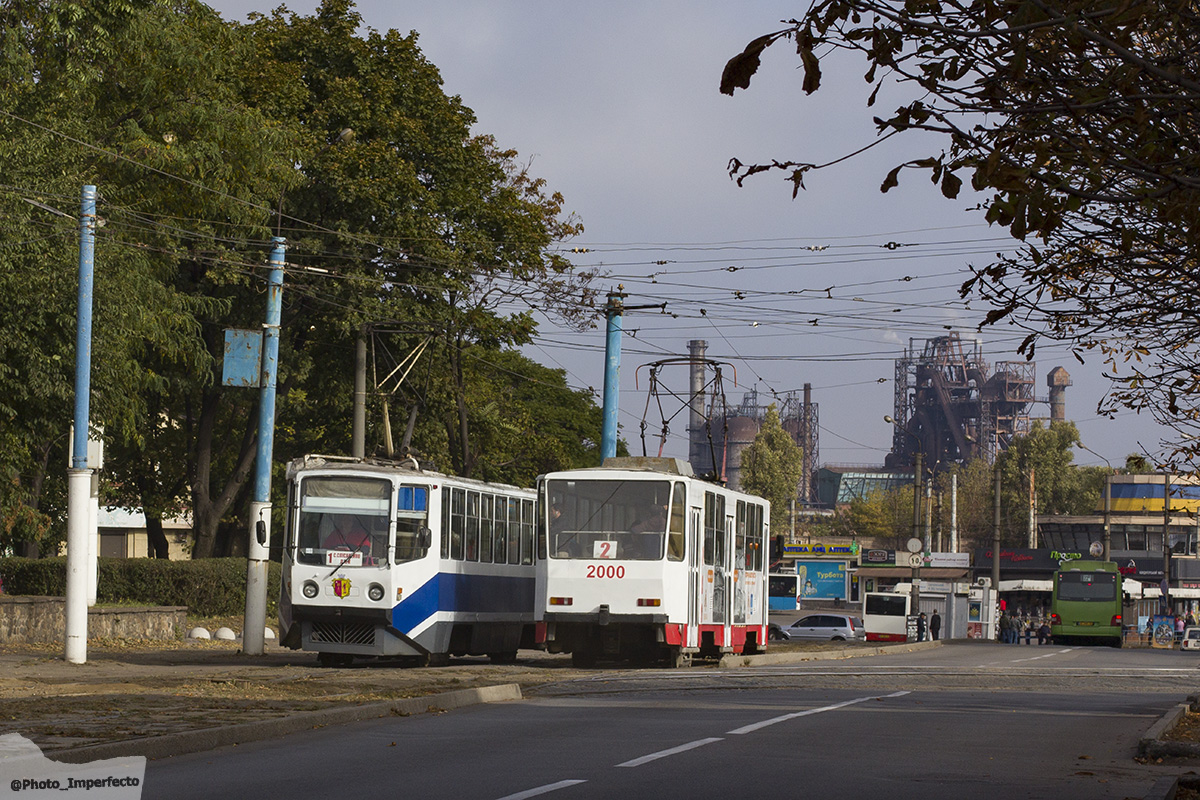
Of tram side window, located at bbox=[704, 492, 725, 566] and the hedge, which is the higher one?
tram side window, located at bbox=[704, 492, 725, 566]

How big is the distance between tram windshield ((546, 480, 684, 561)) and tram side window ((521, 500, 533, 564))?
3.53 metres

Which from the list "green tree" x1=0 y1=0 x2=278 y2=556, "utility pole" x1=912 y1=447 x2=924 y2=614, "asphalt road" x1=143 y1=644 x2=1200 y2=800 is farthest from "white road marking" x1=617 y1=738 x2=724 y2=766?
"utility pole" x1=912 y1=447 x2=924 y2=614

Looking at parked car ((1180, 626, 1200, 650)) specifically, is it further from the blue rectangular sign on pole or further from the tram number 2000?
the blue rectangular sign on pole

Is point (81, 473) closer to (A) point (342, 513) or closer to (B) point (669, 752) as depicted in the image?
(A) point (342, 513)

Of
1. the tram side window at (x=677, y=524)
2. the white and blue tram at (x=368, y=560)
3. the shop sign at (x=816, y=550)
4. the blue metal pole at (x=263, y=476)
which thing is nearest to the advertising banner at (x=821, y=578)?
the shop sign at (x=816, y=550)

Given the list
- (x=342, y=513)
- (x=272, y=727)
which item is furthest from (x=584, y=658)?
(x=272, y=727)

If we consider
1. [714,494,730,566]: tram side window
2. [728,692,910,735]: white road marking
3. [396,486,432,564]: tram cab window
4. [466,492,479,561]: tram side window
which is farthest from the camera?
[714,494,730,566]: tram side window

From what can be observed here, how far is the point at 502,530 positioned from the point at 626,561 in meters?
3.55

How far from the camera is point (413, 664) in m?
25.7

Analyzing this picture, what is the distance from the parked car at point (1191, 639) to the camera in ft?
188

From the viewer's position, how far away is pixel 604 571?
24672 millimetres

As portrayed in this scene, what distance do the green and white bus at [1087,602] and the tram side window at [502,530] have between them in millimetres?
35589

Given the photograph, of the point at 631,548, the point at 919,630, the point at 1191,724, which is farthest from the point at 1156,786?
the point at 919,630

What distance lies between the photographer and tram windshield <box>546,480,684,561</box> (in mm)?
24750
